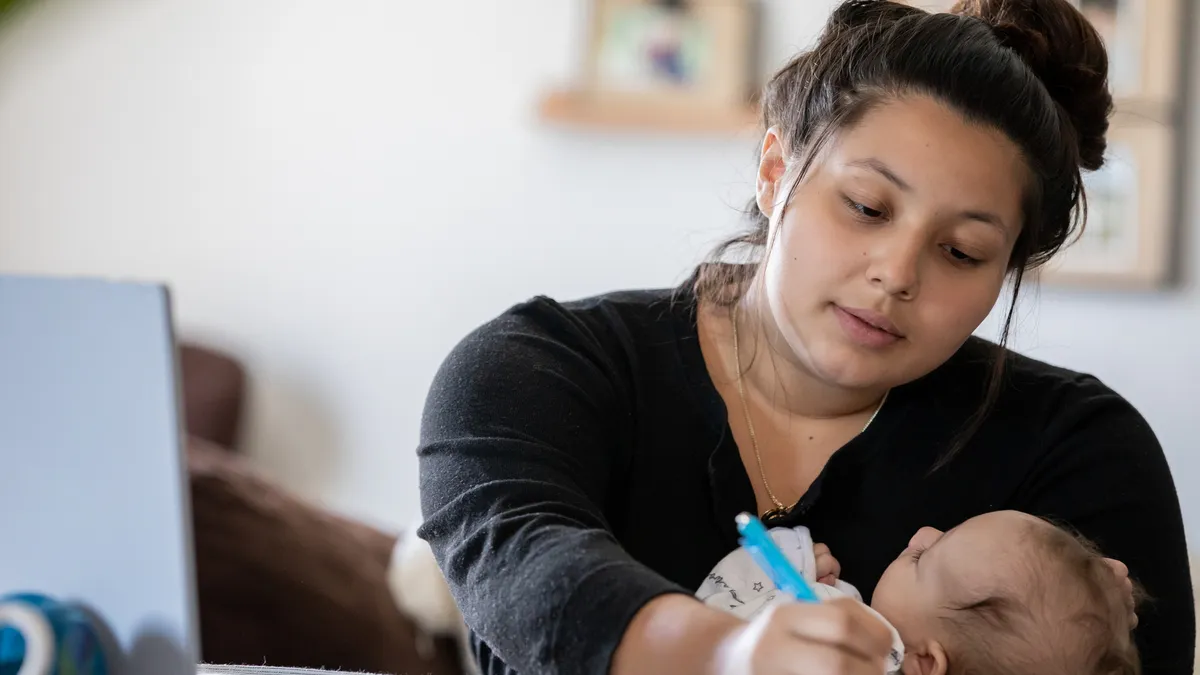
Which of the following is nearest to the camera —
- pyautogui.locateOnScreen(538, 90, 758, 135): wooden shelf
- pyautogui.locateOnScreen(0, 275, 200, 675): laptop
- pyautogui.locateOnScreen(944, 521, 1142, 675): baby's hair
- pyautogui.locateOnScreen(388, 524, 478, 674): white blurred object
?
pyautogui.locateOnScreen(0, 275, 200, 675): laptop

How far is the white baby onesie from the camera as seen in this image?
3.45 feet

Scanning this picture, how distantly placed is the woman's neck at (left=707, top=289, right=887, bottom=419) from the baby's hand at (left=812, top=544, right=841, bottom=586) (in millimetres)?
179

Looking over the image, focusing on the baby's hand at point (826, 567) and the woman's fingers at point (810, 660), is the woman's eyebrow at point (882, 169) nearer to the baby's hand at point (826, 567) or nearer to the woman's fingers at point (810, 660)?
the baby's hand at point (826, 567)

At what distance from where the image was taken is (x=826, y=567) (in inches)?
43.6

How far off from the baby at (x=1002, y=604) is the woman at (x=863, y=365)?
106 millimetres

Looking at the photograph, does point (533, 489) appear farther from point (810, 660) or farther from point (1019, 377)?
point (1019, 377)

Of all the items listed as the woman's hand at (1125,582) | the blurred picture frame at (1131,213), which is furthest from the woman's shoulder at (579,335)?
the blurred picture frame at (1131,213)

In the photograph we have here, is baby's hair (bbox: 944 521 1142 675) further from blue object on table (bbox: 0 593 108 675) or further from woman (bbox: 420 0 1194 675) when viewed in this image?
blue object on table (bbox: 0 593 108 675)

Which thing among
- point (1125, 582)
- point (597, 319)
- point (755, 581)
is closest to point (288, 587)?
point (597, 319)

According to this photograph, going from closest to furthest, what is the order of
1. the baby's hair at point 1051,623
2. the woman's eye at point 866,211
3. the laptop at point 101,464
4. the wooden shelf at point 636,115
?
the laptop at point 101,464
the baby's hair at point 1051,623
the woman's eye at point 866,211
the wooden shelf at point 636,115

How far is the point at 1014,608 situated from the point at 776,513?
24 centimetres

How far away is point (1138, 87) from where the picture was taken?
2.09 metres

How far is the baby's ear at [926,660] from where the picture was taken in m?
1.00

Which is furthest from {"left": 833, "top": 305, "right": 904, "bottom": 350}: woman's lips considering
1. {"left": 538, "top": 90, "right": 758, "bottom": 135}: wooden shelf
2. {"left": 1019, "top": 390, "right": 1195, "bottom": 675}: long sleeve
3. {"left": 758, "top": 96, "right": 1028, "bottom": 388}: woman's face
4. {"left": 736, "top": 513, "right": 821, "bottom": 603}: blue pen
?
{"left": 538, "top": 90, "right": 758, "bottom": 135}: wooden shelf
